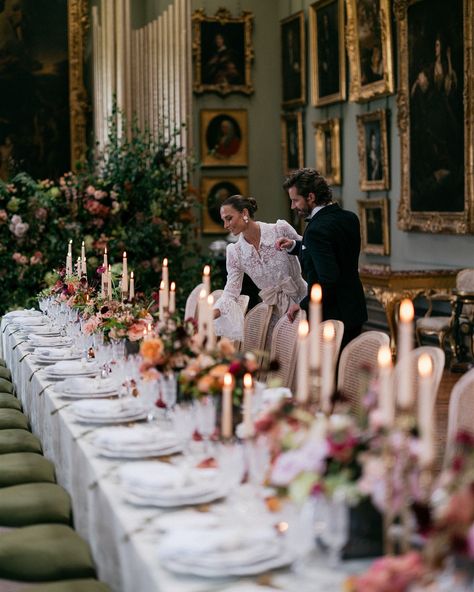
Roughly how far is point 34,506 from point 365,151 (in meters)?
8.65

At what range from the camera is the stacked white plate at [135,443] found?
3441 millimetres

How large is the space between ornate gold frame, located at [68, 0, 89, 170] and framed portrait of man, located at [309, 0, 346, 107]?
3.34m

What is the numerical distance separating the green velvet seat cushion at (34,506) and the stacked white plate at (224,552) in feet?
5.22

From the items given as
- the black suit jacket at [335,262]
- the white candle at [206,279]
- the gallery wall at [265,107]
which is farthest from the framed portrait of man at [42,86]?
the white candle at [206,279]

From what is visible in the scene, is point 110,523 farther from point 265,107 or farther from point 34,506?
point 265,107

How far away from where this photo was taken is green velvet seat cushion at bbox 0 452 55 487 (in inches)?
183

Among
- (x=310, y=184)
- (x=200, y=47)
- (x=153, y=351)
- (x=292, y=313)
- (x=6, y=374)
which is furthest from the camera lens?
(x=200, y=47)

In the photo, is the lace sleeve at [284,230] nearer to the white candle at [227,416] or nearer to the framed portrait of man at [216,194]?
the white candle at [227,416]

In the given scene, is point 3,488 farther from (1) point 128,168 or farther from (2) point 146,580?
(1) point 128,168

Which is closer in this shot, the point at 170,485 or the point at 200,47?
the point at 170,485

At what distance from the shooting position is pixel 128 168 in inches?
411

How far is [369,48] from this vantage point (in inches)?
463

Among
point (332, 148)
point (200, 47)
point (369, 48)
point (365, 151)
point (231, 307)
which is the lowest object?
point (231, 307)

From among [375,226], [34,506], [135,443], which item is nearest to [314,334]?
[135,443]
